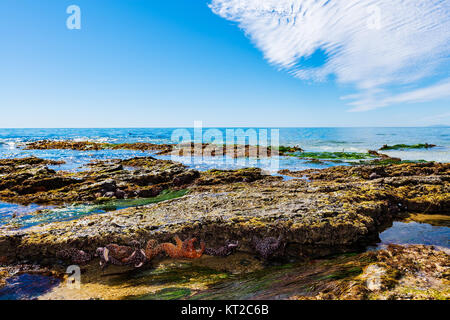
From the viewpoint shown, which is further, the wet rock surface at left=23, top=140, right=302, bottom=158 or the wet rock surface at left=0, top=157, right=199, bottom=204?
the wet rock surface at left=23, top=140, right=302, bottom=158

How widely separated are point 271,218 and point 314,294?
2.35 m

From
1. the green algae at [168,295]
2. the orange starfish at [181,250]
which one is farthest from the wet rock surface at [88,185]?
the green algae at [168,295]

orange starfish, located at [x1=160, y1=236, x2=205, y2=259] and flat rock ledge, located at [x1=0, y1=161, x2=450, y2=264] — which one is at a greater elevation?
flat rock ledge, located at [x1=0, y1=161, x2=450, y2=264]

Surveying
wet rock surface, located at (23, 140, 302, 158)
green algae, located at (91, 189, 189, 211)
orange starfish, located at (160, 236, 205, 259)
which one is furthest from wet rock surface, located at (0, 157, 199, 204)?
wet rock surface, located at (23, 140, 302, 158)

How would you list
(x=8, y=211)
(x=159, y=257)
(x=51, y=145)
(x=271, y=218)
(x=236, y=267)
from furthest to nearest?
1. (x=51, y=145)
2. (x=8, y=211)
3. (x=271, y=218)
4. (x=159, y=257)
5. (x=236, y=267)

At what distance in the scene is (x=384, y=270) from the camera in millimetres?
3971

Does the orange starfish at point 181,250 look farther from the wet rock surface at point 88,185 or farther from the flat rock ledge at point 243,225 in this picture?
the wet rock surface at point 88,185

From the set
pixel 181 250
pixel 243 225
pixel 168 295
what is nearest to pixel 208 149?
pixel 243 225

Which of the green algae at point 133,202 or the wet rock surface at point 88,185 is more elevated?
the wet rock surface at point 88,185

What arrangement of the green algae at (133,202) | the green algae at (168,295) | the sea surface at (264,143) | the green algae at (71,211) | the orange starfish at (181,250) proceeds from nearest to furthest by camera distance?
the green algae at (168,295) < the orange starfish at (181,250) < the green algae at (71,211) < the green algae at (133,202) < the sea surface at (264,143)

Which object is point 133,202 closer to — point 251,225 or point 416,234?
point 251,225

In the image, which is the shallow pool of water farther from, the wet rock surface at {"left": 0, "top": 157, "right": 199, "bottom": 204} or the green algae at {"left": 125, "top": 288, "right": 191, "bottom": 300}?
the wet rock surface at {"left": 0, "top": 157, "right": 199, "bottom": 204}
